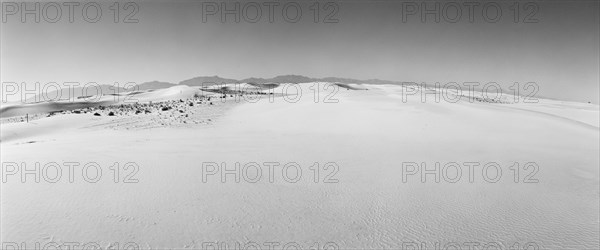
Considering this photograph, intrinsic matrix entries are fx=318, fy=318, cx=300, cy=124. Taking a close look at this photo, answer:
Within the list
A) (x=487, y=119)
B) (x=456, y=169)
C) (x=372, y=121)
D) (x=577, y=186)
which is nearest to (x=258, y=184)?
(x=456, y=169)

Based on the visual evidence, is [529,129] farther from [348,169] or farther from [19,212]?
[19,212]

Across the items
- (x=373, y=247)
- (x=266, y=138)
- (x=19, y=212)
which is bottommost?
(x=373, y=247)

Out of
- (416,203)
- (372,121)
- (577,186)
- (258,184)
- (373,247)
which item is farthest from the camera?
(372,121)

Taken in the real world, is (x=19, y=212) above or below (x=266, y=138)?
below

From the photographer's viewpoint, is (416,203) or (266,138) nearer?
(416,203)

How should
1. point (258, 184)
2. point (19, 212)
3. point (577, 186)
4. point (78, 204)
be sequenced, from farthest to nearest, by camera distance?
point (577, 186) < point (258, 184) < point (78, 204) < point (19, 212)

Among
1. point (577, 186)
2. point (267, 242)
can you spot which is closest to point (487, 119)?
point (577, 186)

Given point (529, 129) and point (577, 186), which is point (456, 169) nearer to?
point (577, 186)
